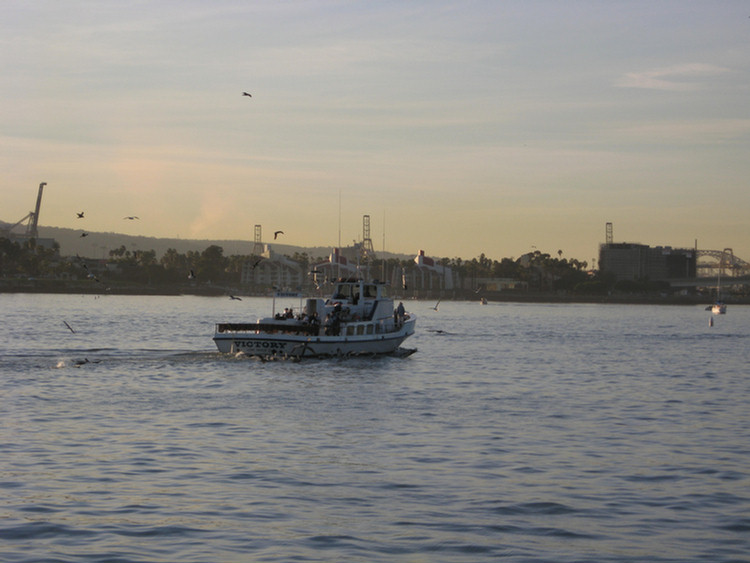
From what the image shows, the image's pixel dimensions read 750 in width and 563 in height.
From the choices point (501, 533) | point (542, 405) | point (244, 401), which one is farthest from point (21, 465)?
point (542, 405)

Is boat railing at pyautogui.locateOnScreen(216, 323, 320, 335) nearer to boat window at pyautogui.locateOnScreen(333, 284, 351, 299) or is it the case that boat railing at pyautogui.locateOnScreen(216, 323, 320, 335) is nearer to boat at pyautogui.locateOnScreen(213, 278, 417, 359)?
boat at pyautogui.locateOnScreen(213, 278, 417, 359)

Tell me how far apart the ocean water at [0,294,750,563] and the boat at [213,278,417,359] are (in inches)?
185

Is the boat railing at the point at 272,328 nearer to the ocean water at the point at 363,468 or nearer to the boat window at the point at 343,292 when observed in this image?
the ocean water at the point at 363,468

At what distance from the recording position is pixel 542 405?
3916 cm

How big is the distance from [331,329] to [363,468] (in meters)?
32.1

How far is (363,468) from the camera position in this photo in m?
24.4

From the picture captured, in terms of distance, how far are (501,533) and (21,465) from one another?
12.1m

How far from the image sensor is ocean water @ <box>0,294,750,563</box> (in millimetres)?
17703

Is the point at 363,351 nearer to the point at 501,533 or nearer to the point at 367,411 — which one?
the point at 367,411

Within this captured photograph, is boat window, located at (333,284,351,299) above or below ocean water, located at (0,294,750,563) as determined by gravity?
above

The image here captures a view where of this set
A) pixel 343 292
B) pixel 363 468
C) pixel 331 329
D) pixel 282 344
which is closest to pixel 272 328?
pixel 282 344

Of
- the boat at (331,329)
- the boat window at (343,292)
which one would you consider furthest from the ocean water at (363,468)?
the boat window at (343,292)

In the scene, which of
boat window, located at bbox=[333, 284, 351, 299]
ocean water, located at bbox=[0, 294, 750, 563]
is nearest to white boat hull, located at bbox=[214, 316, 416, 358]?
ocean water, located at bbox=[0, 294, 750, 563]

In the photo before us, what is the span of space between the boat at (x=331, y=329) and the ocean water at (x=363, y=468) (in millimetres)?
4698
